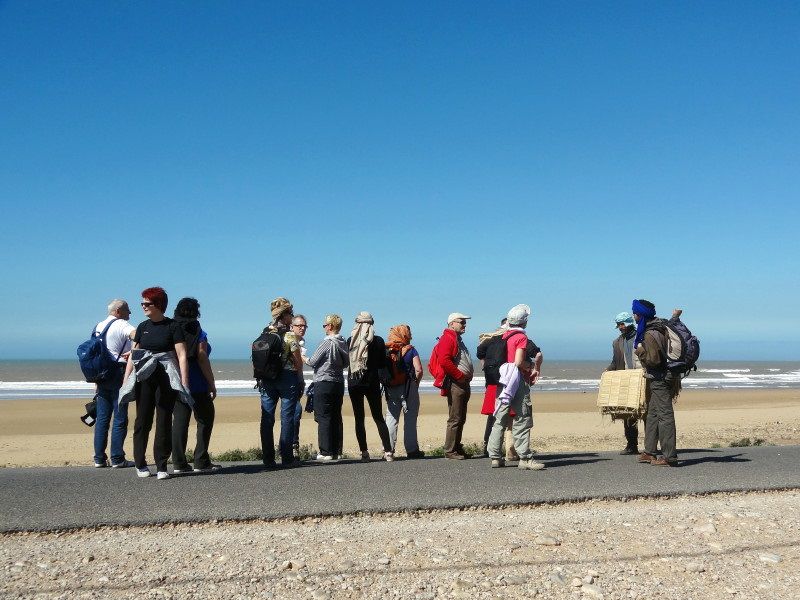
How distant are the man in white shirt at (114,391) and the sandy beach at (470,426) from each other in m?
4.82

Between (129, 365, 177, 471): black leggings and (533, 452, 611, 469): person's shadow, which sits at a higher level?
(129, 365, 177, 471): black leggings

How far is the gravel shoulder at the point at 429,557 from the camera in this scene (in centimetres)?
513

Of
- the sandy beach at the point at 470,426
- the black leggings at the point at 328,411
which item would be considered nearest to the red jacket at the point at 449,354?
the black leggings at the point at 328,411

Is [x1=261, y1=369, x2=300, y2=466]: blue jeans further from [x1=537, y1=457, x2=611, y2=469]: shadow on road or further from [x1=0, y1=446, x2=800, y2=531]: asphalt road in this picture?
[x1=537, y1=457, x2=611, y2=469]: shadow on road

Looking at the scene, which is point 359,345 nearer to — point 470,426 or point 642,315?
point 642,315

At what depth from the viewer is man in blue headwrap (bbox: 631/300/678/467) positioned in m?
8.88

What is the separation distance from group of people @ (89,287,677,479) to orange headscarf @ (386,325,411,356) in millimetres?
18

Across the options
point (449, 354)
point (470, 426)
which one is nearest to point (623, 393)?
point (449, 354)

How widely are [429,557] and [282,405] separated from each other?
375 cm

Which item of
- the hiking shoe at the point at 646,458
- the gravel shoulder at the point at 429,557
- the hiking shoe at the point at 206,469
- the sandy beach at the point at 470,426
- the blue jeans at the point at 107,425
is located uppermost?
the blue jeans at the point at 107,425

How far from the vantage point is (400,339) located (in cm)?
1009

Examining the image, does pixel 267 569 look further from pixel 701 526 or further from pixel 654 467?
pixel 654 467

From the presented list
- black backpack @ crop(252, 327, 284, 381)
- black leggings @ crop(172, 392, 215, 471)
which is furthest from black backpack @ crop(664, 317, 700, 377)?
black leggings @ crop(172, 392, 215, 471)

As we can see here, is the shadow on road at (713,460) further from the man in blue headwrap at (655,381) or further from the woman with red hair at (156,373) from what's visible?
the woman with red hair at (156,373)
